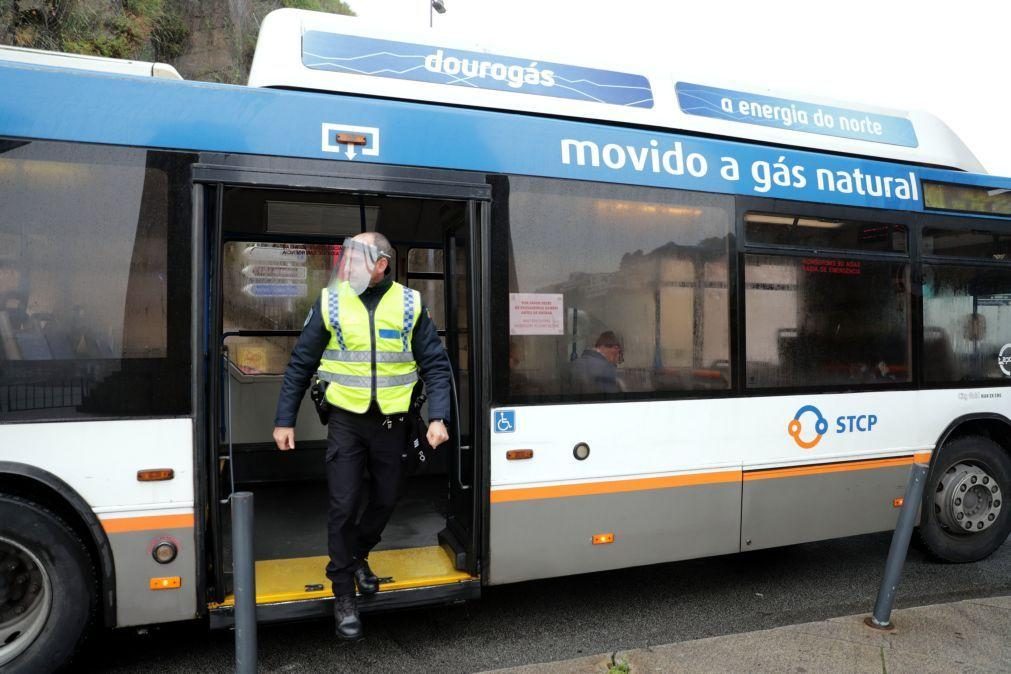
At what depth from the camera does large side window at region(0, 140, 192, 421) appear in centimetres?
300

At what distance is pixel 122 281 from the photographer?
3.15 metres

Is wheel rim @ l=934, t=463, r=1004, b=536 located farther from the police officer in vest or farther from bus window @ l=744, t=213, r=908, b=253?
the police officer in vest

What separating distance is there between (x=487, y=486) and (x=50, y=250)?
7.62 ft

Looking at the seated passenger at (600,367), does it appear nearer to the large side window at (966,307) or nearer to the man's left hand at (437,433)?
the man's left hand at (437,433)

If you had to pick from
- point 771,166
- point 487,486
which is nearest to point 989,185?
point 771,166

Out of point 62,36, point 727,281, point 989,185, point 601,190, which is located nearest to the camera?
point 601,190

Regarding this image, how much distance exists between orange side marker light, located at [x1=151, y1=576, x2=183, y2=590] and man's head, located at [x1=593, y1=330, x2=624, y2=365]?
7.87ft

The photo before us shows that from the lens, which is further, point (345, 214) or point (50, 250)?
point (345, 214)

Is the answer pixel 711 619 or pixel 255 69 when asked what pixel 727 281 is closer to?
pixel 711 619

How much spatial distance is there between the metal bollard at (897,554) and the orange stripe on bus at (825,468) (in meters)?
0.60

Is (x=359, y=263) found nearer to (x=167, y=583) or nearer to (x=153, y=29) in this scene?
(x=167, y=583)

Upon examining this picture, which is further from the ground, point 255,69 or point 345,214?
point 255,69

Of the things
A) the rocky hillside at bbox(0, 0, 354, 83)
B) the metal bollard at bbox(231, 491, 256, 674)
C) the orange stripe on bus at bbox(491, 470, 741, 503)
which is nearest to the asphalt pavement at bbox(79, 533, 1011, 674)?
the orange stripe on bus at bbox(491, 470, 741, 503)

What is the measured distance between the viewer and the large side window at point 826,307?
434cm
